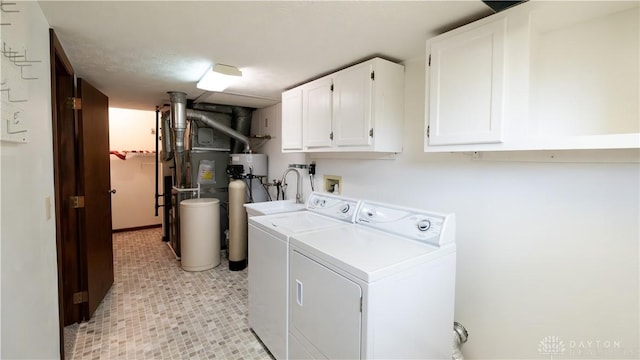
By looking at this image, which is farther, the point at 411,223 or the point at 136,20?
the point at 411,223

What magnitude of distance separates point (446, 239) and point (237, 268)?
8.82 feet

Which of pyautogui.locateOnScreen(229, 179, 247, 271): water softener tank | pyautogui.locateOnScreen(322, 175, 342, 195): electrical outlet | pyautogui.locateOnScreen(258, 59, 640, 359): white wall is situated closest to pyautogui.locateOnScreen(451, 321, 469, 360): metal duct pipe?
pyautogui.locateOnScreen(258, 59, 640, 359): white wall

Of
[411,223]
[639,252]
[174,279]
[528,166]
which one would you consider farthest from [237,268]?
[639,252]

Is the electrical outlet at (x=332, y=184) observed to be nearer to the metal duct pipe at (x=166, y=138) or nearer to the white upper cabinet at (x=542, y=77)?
the white upper cabinet at (x=542, y=77)

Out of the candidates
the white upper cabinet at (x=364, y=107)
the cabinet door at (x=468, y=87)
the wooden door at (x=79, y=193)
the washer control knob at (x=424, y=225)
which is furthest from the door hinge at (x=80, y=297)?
the cabinet door at (x=468, y=87)

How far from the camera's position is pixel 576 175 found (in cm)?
143

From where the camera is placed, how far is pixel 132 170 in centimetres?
519

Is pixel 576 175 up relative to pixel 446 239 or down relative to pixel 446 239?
up

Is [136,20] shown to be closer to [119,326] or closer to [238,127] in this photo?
[119,326]

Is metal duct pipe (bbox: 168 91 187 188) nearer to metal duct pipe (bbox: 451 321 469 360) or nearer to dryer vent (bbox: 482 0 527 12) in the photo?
dryer vent (bbox: 482 0 527 12)

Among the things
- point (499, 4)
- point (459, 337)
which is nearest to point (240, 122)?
point (499, 4)

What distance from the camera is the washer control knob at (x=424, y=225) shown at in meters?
1.68

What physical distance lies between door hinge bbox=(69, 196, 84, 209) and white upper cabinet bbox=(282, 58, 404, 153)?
2051mm

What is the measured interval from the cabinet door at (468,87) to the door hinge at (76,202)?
2726 millimetres
